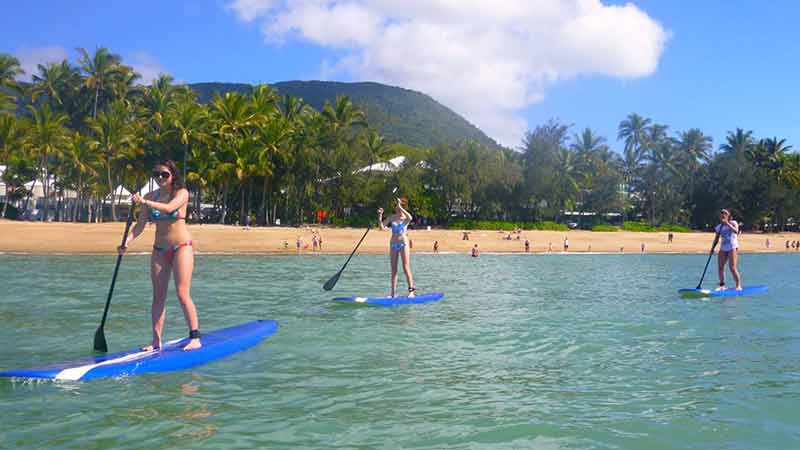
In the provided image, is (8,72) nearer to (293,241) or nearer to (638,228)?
(293,241)

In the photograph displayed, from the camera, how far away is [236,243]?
39594mm

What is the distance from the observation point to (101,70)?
6631cm

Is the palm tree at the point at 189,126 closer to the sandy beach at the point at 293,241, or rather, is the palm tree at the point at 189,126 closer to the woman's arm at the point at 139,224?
the sandy beach at the point at 293,241

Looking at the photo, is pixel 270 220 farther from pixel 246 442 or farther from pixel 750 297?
pixel 246 442

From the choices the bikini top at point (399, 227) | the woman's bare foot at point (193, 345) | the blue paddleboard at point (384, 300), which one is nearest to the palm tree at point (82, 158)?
the blue paddleboard at point (384, 300)

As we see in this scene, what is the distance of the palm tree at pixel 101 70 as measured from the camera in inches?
2601

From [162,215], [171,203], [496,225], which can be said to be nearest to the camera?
[171,203]

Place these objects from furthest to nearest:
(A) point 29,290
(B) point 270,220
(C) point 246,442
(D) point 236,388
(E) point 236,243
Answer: (B) point 270,220 < (E) point 236,243 < (A) point 29,290 < (D) point 236,388 < (C) point 246,442

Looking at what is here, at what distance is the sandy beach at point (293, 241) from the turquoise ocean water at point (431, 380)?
2288 cm

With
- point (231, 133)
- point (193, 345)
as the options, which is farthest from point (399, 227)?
point (231, 133)

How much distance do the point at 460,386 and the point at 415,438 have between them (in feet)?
5.67

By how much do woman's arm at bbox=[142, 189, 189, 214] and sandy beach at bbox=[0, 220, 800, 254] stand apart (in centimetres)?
2998

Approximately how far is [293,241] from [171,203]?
116ft

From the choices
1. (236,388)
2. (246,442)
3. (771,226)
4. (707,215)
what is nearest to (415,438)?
(246,442)
